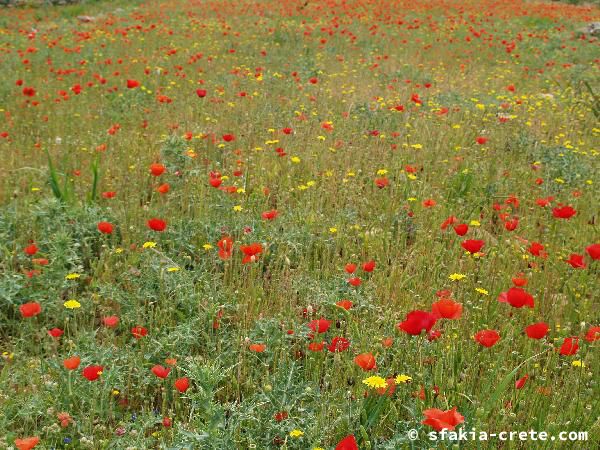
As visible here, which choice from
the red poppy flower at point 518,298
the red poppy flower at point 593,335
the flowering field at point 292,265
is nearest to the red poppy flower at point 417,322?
the flowering field at point 292,265

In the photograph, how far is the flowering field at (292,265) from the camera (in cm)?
225

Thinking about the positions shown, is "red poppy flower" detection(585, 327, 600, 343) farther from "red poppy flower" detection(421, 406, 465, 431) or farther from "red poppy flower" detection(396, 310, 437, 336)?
"red poppy flower" detection(421, 406, 465, 431)

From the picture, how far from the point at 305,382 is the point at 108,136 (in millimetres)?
4090

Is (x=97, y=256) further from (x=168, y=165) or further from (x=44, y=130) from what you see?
(x=44, y=130)

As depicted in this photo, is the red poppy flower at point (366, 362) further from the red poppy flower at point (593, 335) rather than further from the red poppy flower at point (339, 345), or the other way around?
the red poppy flower at point (593, 335)

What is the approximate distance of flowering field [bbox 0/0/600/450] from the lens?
2.25 m

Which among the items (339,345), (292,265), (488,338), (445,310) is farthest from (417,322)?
(292,265)

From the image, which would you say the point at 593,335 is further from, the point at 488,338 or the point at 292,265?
the point at 292,265

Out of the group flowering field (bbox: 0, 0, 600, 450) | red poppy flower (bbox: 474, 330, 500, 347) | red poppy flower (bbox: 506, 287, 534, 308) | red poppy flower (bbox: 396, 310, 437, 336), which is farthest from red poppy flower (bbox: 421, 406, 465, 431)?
red poppy flower (bbox: 506, 287, 534, 308)

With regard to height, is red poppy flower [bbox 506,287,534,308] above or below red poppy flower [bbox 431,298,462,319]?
below

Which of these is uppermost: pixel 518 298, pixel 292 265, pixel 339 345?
pixel 518 298

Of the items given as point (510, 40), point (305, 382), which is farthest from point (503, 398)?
point (510, 40)

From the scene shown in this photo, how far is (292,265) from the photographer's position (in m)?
3.60

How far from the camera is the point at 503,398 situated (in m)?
2.35
